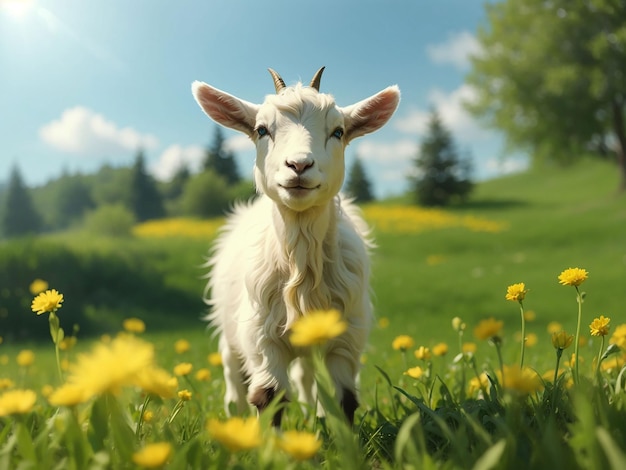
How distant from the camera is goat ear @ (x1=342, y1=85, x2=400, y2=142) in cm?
376

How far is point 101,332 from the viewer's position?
11859mm

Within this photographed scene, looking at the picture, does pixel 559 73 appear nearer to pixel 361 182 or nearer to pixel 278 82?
pixel 361 182

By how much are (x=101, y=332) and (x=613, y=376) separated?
415 inches

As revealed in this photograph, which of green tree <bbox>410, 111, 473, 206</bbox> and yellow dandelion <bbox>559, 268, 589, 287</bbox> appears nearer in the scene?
yellow dandelion <bbox>559, 268, 589, 287</bbox>

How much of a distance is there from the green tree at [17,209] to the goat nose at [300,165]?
222 ft

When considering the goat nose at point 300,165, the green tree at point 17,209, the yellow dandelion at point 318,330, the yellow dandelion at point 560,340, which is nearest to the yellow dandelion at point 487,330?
the yellow dandelion at point 560,340

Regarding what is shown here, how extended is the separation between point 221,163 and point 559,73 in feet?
89.7

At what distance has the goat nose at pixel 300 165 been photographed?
10.1 feet

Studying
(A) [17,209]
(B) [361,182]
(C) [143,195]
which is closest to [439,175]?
(B) [361,182]

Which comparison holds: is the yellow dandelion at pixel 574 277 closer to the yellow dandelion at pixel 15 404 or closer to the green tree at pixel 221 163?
the yellow dandelion at pixel 15 404

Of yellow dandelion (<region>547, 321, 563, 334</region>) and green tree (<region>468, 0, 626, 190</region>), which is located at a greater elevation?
green tree (<region>468, 0, 626, 190</region>)

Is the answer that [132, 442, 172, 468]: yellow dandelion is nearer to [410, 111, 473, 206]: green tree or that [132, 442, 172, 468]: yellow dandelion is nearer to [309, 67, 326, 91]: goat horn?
[309, 67, 326, 91]: goat horn

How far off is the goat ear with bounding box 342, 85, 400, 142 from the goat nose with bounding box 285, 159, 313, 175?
2.50 feet

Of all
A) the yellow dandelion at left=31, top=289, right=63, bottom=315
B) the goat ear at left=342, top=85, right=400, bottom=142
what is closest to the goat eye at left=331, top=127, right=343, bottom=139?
the goat ear at left=342, top=85, right=400, bottom=142
